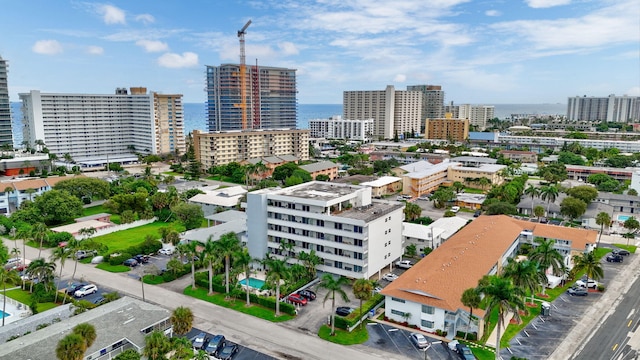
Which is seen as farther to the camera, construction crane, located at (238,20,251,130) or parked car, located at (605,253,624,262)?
construction crane, located at (238,20,251,130)

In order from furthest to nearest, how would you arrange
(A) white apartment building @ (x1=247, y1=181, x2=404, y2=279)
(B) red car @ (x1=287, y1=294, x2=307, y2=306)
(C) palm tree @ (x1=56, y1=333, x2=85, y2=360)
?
(A) white apartment building @ (x1=247, y1=181, x2=404, y2=279) → (B) red car @ (x1=287, y1=294, x2=307, y2=306) → (C) palm tree @ (x1=56, y1=333, x2=85, y2=360)

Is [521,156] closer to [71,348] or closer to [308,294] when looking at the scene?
[308,294]

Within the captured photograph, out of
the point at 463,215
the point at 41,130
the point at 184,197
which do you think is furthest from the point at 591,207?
the point at 41,130

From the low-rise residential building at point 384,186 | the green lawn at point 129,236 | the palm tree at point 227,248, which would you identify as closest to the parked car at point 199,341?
the palm tree at point 227,248

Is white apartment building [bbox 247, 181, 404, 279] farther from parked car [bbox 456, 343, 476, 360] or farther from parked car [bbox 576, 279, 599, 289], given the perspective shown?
parked car [bbox 576, 279, 599, 289]

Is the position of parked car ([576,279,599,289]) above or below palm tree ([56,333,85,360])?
below

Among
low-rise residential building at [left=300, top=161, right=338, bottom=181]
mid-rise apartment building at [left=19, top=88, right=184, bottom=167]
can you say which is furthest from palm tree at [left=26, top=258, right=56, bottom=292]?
mid-rise apartment building at [left=19, top=88, right=184, bottom=167]

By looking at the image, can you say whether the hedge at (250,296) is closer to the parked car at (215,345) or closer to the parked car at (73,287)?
the parked car at (215,345)

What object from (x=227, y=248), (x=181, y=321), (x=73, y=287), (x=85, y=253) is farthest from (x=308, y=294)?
(x=85, y=253)
